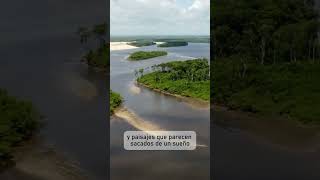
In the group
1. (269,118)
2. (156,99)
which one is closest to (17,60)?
(156,99)

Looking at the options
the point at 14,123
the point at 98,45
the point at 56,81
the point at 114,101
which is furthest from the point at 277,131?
the point at 14,123

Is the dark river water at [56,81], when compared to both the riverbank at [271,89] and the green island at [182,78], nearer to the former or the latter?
the green island at [182,78]

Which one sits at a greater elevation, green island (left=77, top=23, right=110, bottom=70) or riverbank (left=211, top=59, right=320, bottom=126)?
green island (left=77, top=23, right=110, bottom=70)

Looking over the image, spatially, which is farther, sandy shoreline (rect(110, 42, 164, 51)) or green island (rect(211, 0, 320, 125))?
green island (rect(211, 0, 320, 125))

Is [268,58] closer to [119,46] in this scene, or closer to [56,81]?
[119,46]

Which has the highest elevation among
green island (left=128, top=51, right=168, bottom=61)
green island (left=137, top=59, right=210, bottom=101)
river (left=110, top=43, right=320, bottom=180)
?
green island (left=128, top=51, right=168, bottom=61)

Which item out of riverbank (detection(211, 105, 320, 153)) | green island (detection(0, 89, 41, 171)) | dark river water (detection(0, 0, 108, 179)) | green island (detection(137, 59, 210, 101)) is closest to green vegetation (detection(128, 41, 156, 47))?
green island (detection(137, 59, 210, 101))

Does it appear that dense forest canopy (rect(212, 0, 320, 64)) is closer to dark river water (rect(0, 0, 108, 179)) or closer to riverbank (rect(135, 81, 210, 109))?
riverbank (rect(135, 81, 210, 109))

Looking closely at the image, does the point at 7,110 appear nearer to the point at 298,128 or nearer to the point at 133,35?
the point at 133,35
